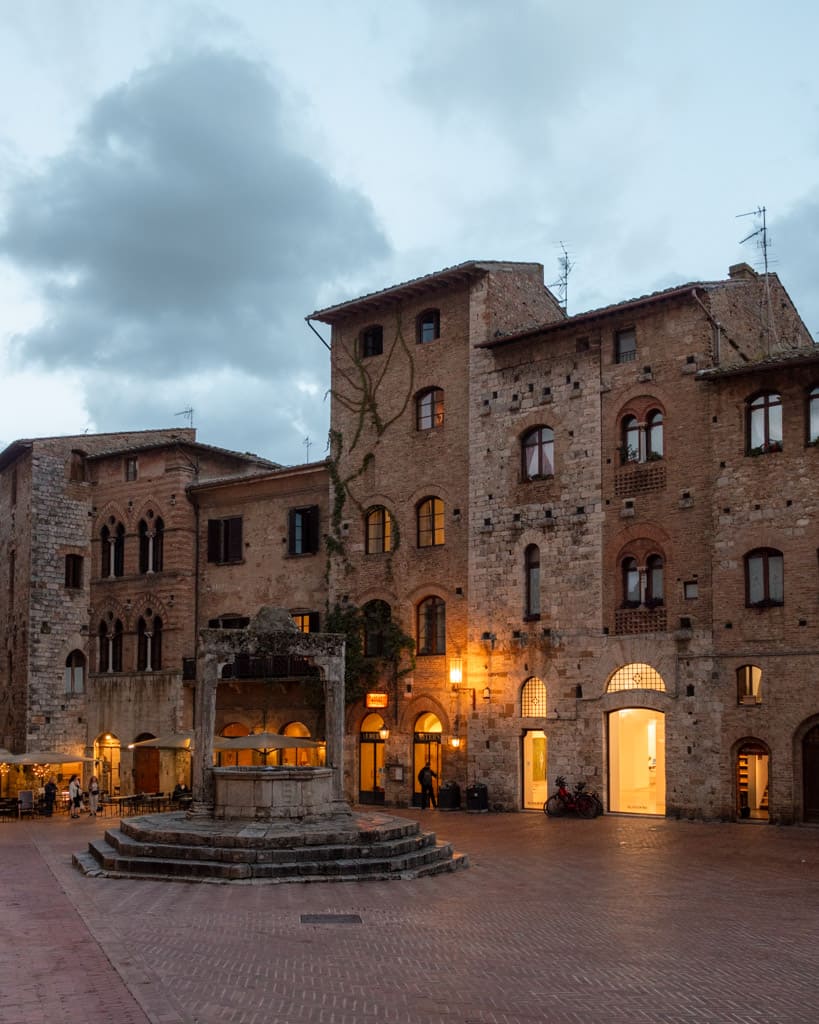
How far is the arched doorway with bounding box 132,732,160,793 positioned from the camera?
3969cm

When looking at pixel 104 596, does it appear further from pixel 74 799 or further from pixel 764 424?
pixel 764 424

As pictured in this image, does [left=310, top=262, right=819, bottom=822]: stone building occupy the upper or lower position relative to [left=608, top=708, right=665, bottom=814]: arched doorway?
upper

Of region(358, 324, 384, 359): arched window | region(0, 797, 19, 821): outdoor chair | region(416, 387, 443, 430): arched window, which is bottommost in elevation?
region(0, 797, 19, 821): outdoor chair

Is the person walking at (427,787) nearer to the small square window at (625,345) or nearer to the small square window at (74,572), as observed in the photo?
the small square window at (625,345)

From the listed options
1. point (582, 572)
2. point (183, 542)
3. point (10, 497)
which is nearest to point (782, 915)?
point (582, 572)

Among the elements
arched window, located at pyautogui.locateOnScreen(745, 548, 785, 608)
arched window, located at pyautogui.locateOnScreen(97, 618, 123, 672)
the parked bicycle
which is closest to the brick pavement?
arched window, located at pyautogui.locateOnScreen(745, 548, 785, 608)

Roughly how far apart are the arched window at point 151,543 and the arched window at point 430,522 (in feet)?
32.7

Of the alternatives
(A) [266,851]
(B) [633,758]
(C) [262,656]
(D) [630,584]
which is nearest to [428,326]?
(D) [630,584]

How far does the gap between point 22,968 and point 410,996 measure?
401cm

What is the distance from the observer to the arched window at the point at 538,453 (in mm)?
32375

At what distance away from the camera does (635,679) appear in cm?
3011

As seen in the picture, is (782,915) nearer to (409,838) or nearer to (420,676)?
(409,838)

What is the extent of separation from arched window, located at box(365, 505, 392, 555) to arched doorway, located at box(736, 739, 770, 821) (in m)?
11.9

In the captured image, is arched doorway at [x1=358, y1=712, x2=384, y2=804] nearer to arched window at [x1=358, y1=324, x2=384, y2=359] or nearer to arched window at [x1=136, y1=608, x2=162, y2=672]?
arched window at [x1=136, y1=608, x2=162, y2=672]
